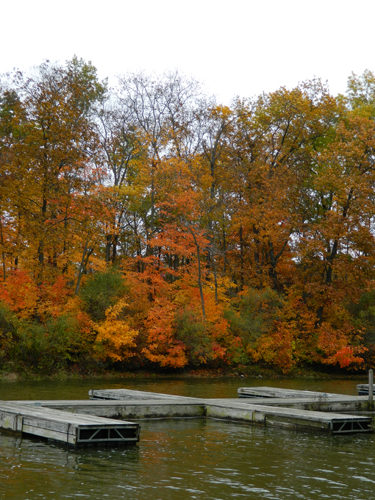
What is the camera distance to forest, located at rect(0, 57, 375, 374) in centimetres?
3312

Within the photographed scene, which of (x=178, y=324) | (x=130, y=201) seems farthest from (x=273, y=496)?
(x=130, y=201)

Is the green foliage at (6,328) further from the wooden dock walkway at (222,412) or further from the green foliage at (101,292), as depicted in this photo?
the wooden dock walkway at (222,412)

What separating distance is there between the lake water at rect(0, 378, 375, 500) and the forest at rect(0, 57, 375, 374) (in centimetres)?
1797

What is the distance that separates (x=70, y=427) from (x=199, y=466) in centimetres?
304

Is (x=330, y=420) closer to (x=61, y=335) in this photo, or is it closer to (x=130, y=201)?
(x=61, y=335)

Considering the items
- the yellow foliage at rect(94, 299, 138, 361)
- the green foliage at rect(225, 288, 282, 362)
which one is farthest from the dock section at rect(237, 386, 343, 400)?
the green foliage at rect(225, 288, 282, 362)

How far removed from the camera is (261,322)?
39688mm

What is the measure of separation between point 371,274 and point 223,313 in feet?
36.4

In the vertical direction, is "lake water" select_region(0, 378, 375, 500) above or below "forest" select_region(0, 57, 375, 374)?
below

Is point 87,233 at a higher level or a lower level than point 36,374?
higher

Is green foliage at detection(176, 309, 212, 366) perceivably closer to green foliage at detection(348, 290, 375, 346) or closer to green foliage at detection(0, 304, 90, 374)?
green foliage at detection(0, 304, 90, 374)

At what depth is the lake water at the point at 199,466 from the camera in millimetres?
9445

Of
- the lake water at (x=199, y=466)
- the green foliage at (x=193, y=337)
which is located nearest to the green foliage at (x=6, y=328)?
the green foliage at (x=193, y=337)

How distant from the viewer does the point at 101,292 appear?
3419cm
